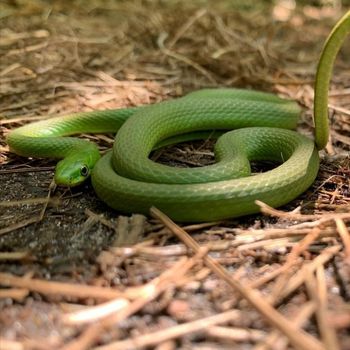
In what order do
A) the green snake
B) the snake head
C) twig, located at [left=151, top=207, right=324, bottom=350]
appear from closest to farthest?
twig, located at [left=151, top=207, right=324, bottom=350], the green snake, the snake head

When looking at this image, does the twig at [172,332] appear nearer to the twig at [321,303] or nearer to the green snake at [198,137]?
the twig at [321,303]

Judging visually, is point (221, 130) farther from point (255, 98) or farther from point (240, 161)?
point (240, 161)

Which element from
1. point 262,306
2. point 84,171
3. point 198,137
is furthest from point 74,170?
point 262,306

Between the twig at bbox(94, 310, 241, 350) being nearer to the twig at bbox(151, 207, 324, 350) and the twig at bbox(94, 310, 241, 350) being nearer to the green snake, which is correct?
the twig at bbox(151, 207, 324, 350)

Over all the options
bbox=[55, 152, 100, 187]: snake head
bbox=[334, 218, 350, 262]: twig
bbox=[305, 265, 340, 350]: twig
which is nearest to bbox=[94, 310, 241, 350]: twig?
bbox=[305, 265, 340, 350]: twig

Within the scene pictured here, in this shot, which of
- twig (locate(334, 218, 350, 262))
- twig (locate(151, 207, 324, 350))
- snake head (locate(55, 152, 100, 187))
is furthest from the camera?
snake head (locate(55, 152, 100, 187))

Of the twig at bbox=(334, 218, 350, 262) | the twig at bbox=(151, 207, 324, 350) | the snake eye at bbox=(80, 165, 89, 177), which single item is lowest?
the snake eye at bbox=(80, 165, 89, 177)

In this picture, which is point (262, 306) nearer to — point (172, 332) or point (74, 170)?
point (172, 332)

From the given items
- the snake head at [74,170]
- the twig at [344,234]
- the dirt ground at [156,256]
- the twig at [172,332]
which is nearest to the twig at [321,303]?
the dirt ground at [156,256]
